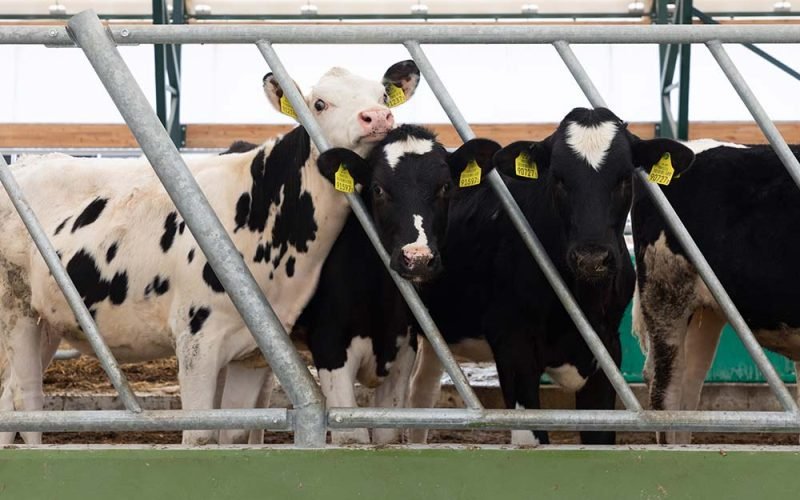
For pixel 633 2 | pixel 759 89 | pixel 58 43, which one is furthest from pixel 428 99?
pixel 58 43

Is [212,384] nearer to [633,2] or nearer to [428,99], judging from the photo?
[633,2]

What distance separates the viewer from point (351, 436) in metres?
4.80

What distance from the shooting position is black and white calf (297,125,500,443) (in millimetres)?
4117

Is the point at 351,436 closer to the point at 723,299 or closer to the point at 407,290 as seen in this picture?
the point at 407,290

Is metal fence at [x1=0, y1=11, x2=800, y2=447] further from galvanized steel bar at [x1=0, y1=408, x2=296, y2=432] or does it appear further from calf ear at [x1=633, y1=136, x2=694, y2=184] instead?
calf ear at [x1=633, y1=136, x2=694, y2=184]

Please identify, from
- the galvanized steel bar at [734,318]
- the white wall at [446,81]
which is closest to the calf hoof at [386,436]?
the galvanized steel bar at [734,318]

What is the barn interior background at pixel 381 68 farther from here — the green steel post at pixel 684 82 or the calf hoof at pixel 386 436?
the calf hoof at pixel 386 436

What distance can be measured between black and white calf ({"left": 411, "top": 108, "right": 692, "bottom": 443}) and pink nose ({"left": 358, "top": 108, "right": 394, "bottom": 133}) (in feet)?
1.70

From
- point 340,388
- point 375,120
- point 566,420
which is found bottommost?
point 566,420

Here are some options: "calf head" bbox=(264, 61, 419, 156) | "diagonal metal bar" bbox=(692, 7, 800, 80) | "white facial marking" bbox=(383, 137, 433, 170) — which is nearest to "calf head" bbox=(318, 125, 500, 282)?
"white facial marking" bbox=(383, 137, 433, 170)

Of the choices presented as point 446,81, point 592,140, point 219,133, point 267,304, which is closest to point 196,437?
point 267,304

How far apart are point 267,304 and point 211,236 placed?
0.78 feet

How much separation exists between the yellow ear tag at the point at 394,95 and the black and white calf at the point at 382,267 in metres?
0.41

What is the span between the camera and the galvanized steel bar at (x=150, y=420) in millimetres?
3082
